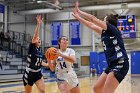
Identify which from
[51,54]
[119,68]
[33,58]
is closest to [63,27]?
[33,58]

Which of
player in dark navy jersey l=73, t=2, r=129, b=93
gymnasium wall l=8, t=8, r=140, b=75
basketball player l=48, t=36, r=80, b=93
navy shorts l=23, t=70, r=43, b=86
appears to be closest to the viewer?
player in dark navy jersey l=73, t=2, r=129, b=93

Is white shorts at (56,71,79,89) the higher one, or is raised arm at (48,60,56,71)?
raised arm at (48,60,56,71)

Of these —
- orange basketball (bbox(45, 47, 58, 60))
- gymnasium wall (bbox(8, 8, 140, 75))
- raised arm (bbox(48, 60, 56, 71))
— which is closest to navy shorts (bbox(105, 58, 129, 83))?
orange basketball (bbox(45, 47, 58, 60))

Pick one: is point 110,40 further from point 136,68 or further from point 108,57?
point 136,68

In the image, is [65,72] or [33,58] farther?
[33,58]

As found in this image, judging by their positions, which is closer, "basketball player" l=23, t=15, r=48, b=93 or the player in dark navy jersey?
the player in dark navy jersey

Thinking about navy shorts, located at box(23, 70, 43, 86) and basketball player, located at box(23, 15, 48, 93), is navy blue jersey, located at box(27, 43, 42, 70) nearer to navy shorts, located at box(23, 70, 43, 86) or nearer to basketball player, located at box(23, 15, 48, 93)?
basketball player, located at box(23, 15, 48, 93)

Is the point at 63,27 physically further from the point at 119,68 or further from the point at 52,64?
the point at 119,68

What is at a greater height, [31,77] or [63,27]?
[63,27]

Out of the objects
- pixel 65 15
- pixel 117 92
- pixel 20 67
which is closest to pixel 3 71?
pixel 20 67

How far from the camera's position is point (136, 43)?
26.9 meters

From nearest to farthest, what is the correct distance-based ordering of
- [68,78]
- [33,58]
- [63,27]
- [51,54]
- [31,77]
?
[51,54]
[68,78]
[31,77]
[33,58]
[63,27]

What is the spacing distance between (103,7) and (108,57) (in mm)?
21148

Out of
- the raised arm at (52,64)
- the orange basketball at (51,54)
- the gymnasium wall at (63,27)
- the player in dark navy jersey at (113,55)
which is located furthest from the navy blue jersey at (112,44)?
the gymnasium wall at (63,27)
